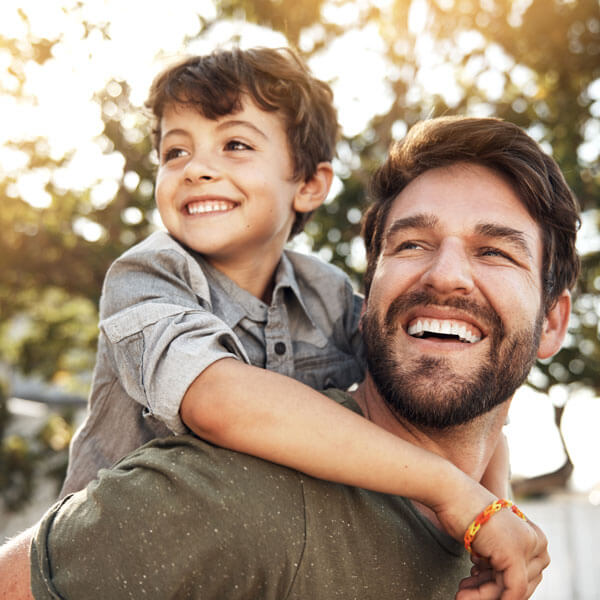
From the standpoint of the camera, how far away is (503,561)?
1.64 m

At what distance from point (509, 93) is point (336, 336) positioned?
437 cm

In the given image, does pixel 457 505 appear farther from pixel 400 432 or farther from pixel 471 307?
pixel 471 307

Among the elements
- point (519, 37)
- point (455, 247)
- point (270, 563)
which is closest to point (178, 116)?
point (455, 247)

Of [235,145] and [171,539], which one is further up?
[235,145]

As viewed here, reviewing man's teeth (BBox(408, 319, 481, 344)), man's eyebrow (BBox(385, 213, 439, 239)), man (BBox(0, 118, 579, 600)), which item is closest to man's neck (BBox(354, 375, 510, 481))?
man (BBox(0, 118, 579, 600))

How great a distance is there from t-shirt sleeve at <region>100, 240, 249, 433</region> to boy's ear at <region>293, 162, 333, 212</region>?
2.53 feet

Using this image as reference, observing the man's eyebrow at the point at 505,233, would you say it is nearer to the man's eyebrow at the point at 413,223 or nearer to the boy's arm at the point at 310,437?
the man's eyebrow at the point at 413,223

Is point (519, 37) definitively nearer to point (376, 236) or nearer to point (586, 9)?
point (586, 9)

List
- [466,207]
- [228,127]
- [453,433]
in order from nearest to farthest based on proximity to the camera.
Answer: [453,433]
[466,207]
[228,127]

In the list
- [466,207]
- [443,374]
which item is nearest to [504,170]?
[466,207]

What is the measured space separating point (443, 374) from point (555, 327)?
0.78 m

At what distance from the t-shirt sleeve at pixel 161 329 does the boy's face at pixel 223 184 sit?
0.84 feet

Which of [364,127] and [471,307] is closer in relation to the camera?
[471,307]

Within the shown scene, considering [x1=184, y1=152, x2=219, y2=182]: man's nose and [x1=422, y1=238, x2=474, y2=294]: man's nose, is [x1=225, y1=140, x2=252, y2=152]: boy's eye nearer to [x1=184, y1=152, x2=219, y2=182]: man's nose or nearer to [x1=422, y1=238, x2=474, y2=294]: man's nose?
[x1=184, y1=152, x2=219, y2=182]: man's nose
